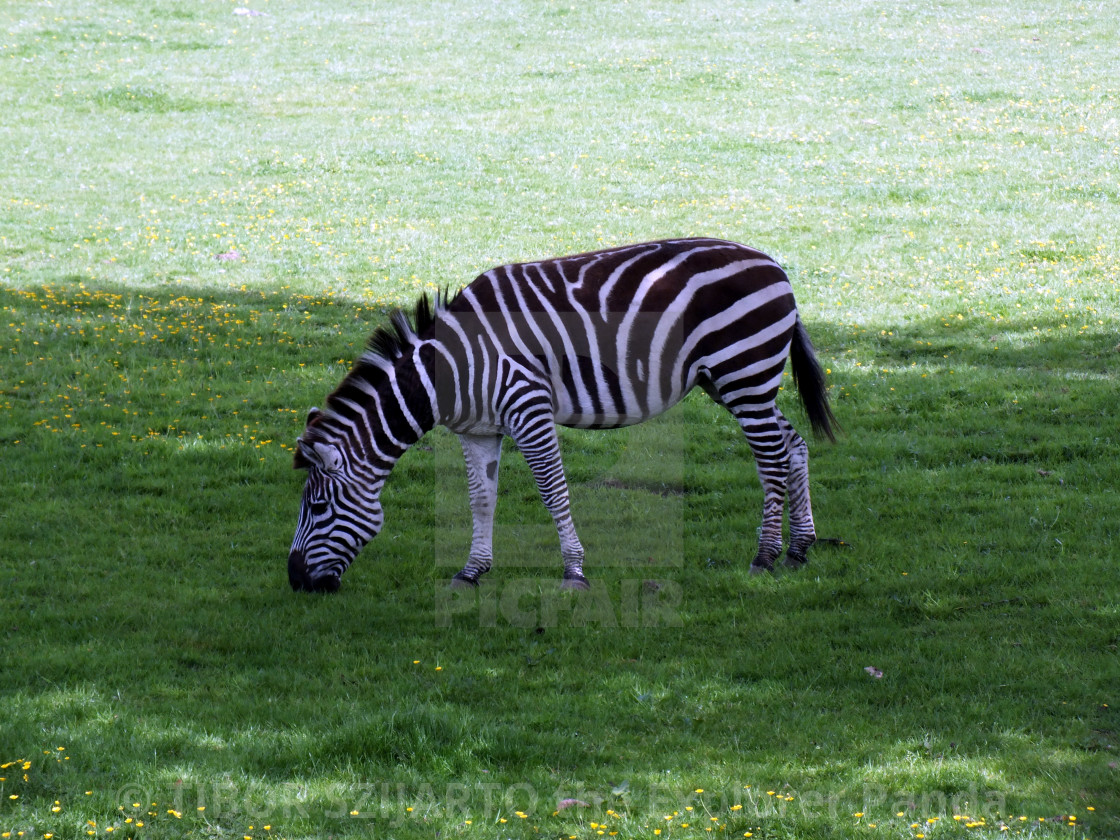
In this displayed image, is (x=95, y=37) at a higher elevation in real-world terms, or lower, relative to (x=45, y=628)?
higher

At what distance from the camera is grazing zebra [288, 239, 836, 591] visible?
28.5 feet

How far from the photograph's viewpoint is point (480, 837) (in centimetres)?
536

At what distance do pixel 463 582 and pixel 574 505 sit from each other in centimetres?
221

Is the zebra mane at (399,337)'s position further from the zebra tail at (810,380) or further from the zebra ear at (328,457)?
the zebra tail at (810,380)

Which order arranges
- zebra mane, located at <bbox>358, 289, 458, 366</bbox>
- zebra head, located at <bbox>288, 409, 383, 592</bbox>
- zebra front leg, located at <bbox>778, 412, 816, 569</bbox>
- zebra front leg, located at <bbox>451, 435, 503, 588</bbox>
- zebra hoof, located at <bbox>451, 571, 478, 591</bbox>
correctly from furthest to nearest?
1. zebra front leg, located at <bbox>778, 412, 816, 569</bbox>
2. zebra front leg, located at <bbox>451, 435, 503, 588</bbox>
3. zebra hoof, located at <bbox>451, 571, 478, 591</bbox>
4. zebra mane, located at <bbox>358, 289, 458, 366</bbox>
5. zebra head, located at <bbox>288, 409, 383, 592</bbox>

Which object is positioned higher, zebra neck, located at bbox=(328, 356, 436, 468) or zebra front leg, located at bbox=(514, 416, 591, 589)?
zebra neck, located at bbox=(328, 356, 436, 468)

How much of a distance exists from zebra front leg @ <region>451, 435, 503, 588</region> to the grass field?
241mm

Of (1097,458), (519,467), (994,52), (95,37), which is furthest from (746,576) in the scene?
(95,37)

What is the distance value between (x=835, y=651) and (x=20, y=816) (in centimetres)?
520

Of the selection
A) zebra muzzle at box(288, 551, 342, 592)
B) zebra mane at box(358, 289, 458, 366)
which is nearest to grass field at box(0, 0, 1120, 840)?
zebra muzzle at box(288, 551, 342, 592)

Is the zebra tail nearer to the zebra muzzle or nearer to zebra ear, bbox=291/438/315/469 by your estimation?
zebra ear, bbox=291/438/315/469

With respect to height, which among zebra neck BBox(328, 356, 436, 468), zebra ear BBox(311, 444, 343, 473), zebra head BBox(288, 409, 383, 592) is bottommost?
zebra head BBox(288, 409, 383, 592)

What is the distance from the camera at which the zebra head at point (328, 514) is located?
8.62 metres

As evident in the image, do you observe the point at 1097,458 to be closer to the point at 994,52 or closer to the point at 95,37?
the point at 994,52
